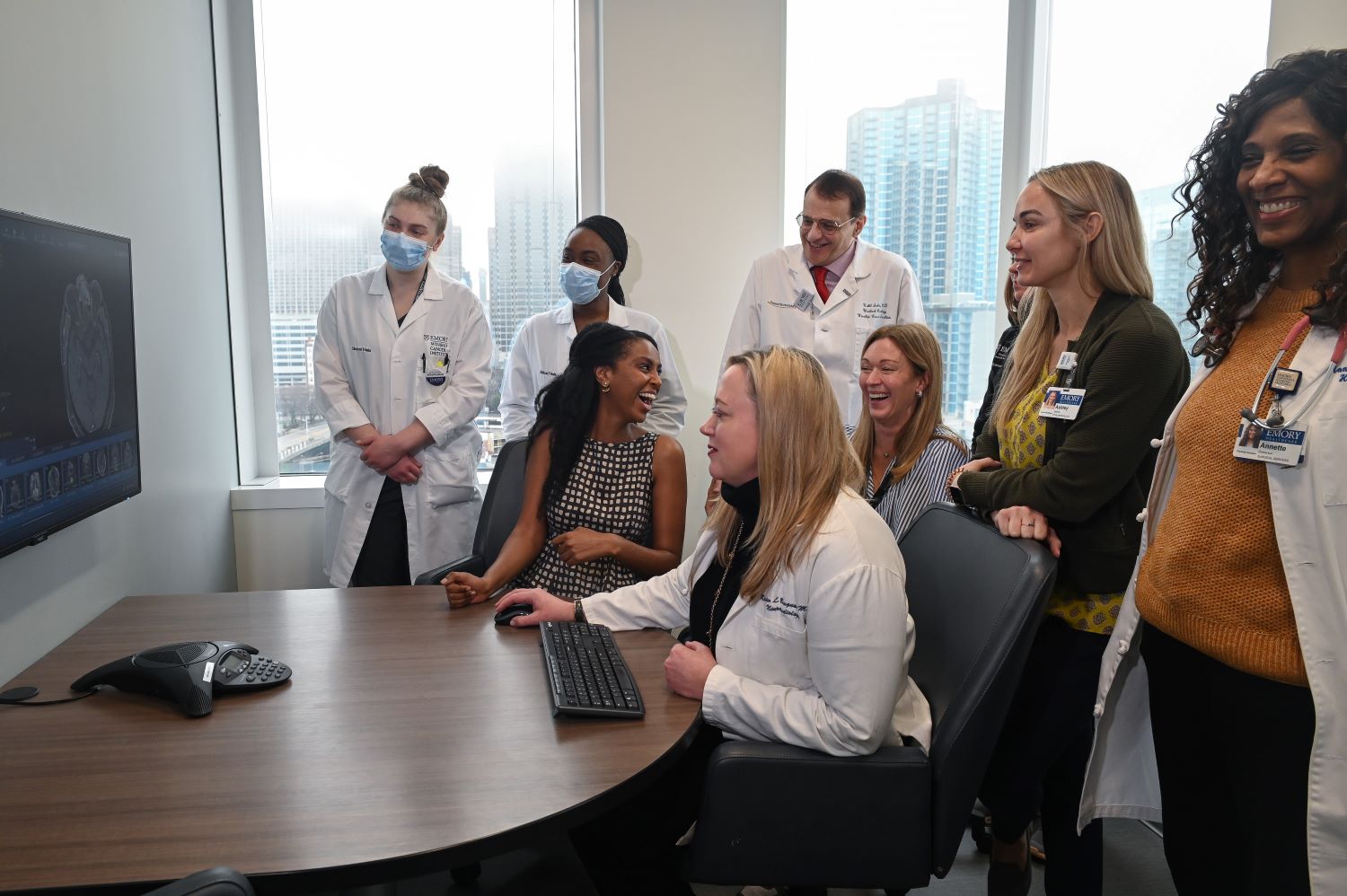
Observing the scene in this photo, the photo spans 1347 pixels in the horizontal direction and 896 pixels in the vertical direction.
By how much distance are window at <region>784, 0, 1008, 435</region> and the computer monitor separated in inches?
99.1

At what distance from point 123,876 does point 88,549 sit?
1.29 metres

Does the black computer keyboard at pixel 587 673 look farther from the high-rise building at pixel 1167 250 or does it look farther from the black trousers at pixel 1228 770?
the high-rise building at pixel 1167 250

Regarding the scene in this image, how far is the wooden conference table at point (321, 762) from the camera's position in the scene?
3.45 ft

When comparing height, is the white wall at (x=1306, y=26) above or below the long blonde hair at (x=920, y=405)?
above

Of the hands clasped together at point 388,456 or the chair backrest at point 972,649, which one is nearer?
the chair backrest at point 972,649

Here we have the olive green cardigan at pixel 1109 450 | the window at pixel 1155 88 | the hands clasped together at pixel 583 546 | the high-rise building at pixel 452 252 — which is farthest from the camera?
the high-rise building at pixel 452 252

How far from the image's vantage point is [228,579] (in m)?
3.29

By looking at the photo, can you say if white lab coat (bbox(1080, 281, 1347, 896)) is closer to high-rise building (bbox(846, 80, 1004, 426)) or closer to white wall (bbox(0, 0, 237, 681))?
white wall (bbox(0, 0, 237, 681))

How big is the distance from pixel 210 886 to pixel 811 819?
845 millimetres

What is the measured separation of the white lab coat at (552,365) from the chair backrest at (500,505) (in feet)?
2.00

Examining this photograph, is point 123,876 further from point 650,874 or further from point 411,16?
point 411,16

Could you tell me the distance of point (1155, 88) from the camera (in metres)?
2.97

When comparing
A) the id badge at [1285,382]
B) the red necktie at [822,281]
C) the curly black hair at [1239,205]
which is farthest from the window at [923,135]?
the id badge at [1285,382]

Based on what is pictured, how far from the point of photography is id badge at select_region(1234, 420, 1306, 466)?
3.85ft
